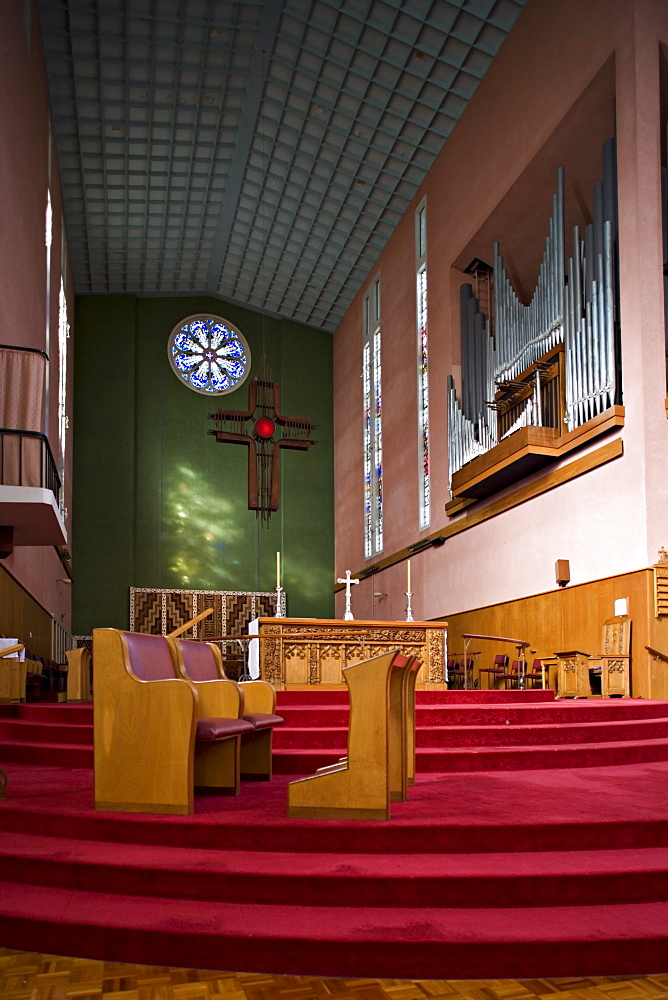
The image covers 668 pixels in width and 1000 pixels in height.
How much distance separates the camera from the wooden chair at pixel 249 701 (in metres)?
4.74

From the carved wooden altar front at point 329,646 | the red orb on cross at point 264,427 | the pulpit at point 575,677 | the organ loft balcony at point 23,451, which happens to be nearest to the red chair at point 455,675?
the carved wooden altar front at point 329,646

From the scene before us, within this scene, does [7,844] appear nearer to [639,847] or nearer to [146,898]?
[146,898]

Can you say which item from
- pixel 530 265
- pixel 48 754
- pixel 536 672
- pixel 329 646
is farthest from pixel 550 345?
pixel 48 754

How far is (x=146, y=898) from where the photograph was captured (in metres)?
3.12

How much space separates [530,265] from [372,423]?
209 inches

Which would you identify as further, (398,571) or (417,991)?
(398,571)

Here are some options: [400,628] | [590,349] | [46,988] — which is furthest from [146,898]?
[590,349]

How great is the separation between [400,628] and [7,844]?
5.98 meters

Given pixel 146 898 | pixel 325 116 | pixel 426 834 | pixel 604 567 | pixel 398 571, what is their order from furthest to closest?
pixel 398 571, pixel 325 116, pixel 604 567, pixel 426 834, pixel 146 898

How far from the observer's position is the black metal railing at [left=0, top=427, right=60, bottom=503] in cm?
775

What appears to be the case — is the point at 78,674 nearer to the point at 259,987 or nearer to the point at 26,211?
the point at 26,211

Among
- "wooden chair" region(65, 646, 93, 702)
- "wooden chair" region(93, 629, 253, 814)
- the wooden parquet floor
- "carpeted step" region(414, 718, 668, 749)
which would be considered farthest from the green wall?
the wooden parquet floor

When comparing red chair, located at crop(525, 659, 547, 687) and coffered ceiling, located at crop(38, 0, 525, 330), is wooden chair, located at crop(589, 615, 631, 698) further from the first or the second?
coffered ceiling, located at crop(38, 0, 525, 330)

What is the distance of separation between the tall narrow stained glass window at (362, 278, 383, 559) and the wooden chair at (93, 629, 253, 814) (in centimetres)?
1262
